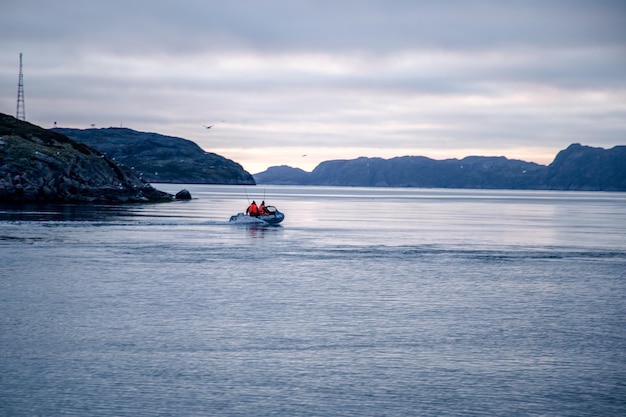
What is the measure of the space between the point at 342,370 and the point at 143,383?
4.44 meters

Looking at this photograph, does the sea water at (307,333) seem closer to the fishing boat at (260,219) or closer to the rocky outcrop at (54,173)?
the fishing boat at (260,219)

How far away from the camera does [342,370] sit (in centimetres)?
1672

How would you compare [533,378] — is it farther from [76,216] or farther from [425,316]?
[76,216]

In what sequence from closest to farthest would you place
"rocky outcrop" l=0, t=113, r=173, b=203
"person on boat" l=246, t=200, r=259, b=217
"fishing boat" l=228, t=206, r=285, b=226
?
"fishing boat" l=228, t=206, r=285, b=226 < "person on boat" l=246, t=200, r=259, b=217 < "rocky outcrop" l=0, t=113, r=173, b=203

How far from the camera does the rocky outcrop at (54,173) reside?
103188 millimetres

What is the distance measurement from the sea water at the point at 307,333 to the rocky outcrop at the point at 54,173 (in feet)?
212

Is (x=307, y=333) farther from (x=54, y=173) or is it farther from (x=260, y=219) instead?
(x=54, y=173)

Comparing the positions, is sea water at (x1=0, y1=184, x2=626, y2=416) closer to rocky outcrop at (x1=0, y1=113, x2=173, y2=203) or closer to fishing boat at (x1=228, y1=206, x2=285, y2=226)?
fishing boat at (x1=228, y1=206, x2=285, y2=226)

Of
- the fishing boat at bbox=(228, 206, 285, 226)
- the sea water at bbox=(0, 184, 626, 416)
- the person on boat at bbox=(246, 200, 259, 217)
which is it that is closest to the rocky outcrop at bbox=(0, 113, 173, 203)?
the person on boat at bbox=(246, 200, 259, 217)

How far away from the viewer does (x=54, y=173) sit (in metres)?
108

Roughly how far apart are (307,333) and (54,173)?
312 feet

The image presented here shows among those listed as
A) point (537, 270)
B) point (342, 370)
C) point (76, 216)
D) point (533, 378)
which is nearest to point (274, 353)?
point (342, 370)

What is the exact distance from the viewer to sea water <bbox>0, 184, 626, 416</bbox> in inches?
577

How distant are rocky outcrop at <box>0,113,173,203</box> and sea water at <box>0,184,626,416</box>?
64.5 m
